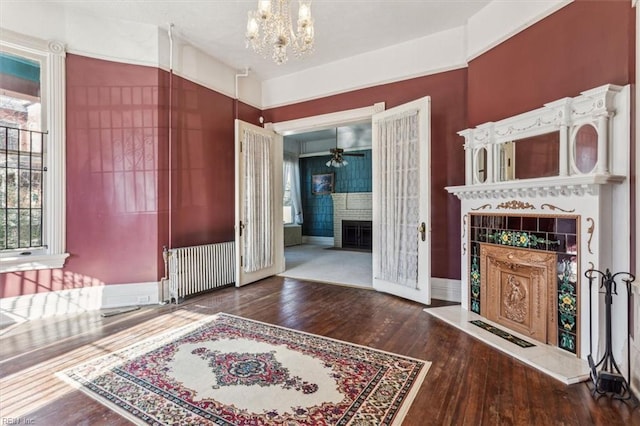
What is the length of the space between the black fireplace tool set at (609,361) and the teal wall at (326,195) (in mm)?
7189

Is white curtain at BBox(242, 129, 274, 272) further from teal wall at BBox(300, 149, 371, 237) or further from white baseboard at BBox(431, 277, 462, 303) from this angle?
teal wall at BBox(300, 149, 371, 237)

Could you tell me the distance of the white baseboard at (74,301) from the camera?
10.6 ft

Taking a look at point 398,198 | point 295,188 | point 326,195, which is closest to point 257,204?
point 398,198

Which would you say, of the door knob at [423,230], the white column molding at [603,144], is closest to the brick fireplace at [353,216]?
the door knob at [423,230]

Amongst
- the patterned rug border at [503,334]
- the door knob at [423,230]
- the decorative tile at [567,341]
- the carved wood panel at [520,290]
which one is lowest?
the patterned rug border at [503,334]

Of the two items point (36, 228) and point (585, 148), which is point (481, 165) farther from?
point (36, 228)

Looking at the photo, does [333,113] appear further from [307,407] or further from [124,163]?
[307,407]

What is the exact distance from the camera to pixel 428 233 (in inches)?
148

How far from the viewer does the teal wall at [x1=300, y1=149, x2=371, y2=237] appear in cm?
949

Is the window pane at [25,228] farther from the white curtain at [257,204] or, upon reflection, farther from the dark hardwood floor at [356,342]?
the white curtain at [257,204]

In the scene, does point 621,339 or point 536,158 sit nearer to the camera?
point 621,339

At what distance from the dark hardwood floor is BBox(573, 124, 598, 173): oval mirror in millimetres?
1653

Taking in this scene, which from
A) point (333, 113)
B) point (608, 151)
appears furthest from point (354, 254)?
point (608, 151)

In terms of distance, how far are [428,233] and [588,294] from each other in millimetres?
1647
